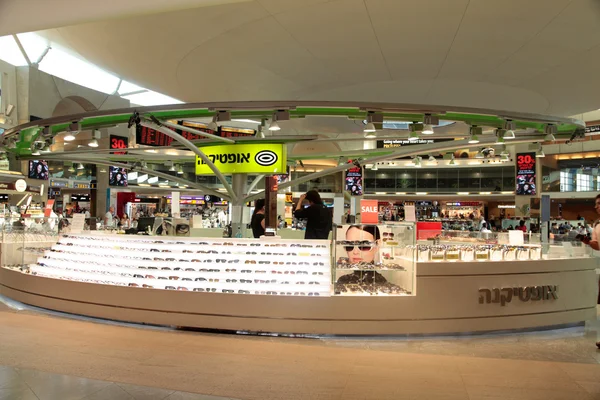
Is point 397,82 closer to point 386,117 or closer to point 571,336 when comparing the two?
point 386,117

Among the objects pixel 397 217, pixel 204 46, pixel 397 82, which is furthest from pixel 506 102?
pixel 397 217

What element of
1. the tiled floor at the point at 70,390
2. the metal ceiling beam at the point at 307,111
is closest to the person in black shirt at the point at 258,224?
the metal ceiling beam at the point at 307,111

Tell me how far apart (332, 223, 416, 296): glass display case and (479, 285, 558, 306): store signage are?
1.03 meters

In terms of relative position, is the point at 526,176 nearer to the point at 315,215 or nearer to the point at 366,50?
the point at 366,50

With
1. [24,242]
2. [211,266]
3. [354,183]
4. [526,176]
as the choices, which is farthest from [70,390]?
[526,176]

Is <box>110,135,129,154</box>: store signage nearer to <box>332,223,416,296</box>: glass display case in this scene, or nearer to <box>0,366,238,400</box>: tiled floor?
<box>332,223,416,296</box>: glass display case

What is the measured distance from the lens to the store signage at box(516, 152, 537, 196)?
20.2m

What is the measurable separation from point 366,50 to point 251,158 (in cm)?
371

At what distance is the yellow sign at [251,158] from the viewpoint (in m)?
9.65

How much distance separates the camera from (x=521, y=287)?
19.1ft

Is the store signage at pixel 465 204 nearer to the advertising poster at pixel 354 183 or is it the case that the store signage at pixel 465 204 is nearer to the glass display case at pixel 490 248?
the advertising poster at pixel 354 183

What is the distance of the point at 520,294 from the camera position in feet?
19.0

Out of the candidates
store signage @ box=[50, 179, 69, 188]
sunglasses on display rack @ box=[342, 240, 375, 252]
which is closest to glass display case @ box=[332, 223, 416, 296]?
sunglasses on display rack @ box=[342, 240, 375, 252]

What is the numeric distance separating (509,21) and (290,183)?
25.9 feet
